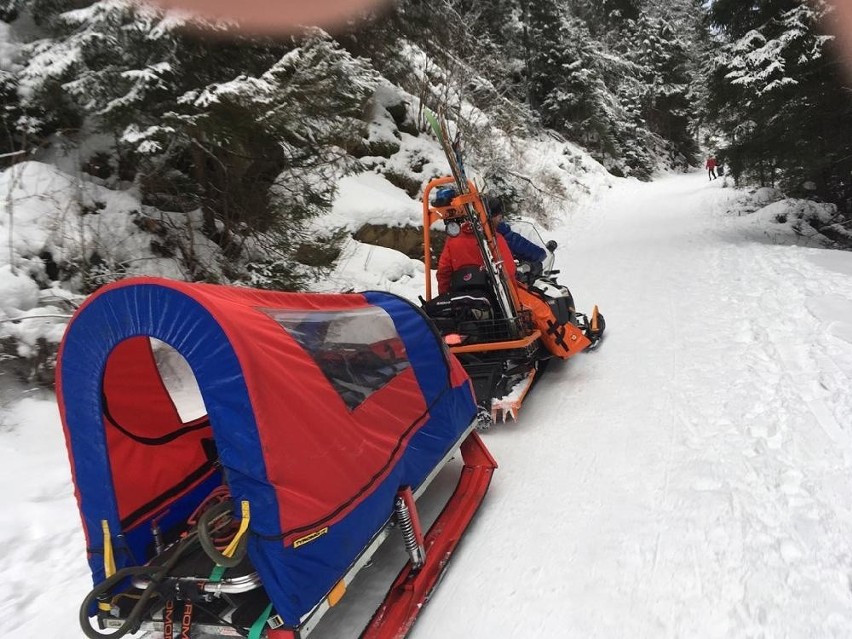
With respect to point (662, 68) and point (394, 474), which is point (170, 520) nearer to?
point (394, 474)

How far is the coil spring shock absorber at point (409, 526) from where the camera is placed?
9.52 ft

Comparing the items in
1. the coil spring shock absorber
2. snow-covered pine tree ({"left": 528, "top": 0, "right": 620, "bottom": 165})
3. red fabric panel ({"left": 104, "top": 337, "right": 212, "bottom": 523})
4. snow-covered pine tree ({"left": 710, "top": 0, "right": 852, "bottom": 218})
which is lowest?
the coil spring shock absorber

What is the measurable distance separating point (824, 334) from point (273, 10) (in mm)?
6878

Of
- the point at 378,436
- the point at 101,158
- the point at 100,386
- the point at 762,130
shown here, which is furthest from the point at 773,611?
the point at 762,130

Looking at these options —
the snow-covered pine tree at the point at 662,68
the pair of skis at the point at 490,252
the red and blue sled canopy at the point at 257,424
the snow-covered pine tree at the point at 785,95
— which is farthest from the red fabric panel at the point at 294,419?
the snow-covered pine tree at the point at 662,68

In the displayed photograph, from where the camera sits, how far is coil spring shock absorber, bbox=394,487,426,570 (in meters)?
2.90

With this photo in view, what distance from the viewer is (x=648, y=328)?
6.68m

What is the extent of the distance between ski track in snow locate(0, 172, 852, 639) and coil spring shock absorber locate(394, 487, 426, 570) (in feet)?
0.72

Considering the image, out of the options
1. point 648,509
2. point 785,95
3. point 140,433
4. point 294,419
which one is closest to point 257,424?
point 294,419

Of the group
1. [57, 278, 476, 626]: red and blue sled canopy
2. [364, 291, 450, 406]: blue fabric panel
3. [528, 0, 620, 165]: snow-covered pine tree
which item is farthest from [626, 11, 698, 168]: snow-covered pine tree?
[57, 278, 476, 626]: red and blue sled canopy

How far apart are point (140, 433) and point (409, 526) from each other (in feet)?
5.20

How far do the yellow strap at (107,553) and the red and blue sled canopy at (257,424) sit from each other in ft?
0.09

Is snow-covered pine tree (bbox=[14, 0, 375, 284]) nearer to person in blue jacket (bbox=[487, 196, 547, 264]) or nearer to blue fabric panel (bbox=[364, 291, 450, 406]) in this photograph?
person in blue jacket (bbox=[487, 196, 547, 264])

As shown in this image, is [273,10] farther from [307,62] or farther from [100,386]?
[100,386]
